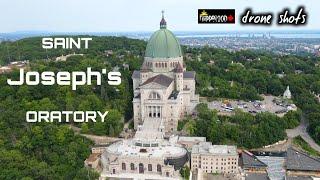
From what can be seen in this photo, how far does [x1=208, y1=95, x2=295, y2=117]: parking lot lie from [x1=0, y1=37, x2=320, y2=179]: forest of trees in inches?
81.0

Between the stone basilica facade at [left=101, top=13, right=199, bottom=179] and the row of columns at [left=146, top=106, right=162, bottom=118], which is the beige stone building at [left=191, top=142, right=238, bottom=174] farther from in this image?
the row of columns at [left=146, top=106, right=162, bottom=118]

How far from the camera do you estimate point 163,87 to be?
218ft

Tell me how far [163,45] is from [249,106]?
62.9 ft

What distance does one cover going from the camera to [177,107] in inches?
2692

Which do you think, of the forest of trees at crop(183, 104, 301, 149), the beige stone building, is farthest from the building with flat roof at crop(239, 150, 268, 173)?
the forest of trees at crop(183, 104, 301, 149)

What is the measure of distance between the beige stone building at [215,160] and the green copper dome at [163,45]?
20652 millimetres

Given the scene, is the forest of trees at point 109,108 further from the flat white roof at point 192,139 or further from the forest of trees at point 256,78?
the flat white roof at point 192,139

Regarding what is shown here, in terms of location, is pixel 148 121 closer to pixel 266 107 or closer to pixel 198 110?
pixel 198 110

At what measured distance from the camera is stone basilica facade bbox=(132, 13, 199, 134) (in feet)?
220

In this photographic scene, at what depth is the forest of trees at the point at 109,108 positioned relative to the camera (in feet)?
193

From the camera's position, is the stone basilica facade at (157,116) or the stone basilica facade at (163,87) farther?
the stone basilica facade at (163,87)

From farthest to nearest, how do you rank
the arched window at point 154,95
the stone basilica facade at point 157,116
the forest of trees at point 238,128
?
the arched window at point 154,95 → the forest of trees at point 238,128 → the stone basilica facade at point 157,116

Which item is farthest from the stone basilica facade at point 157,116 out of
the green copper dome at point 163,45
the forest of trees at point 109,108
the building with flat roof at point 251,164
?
the building with flat roof at point 251,164

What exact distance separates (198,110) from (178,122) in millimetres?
4307
